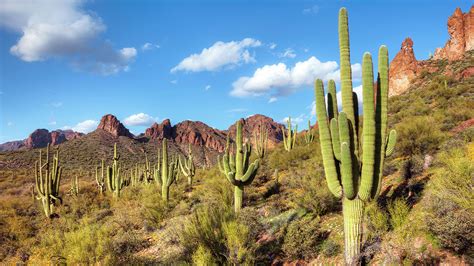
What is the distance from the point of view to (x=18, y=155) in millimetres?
62750

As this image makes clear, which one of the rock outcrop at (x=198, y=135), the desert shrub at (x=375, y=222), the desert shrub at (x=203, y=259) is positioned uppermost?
the rock outcrop at (x=198, y=135)

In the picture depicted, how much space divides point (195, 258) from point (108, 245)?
3133 mm

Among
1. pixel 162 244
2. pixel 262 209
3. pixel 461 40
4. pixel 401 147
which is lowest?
pixel 162 244

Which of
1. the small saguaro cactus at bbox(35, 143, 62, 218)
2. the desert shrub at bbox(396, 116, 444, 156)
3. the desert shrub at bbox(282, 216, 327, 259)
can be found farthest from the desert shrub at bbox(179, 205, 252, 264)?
the small saguaro cactus at bbox(35, 143, 62, 218)

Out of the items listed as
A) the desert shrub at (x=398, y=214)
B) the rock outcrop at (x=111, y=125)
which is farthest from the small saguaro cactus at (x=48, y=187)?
the rock outcrop at (x=111, y=125)

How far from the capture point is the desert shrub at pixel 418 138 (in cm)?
1248

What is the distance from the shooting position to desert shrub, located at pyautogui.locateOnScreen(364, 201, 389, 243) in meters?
6.93

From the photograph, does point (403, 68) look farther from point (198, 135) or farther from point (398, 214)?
point (198, 135)

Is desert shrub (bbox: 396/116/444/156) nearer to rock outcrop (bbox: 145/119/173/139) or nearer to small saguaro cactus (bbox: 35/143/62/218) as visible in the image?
small saguaro cactus (bbox: 35/143/62/218)

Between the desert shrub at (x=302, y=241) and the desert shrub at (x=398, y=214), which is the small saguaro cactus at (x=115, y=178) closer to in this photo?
the desert shrub at (x=302, y=241)

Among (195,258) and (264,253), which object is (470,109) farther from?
Answer: (195,258)

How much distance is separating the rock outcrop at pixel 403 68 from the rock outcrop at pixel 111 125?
72939mm

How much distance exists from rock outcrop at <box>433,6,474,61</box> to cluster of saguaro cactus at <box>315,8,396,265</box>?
43228mm

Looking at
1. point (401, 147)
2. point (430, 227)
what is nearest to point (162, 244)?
point (430, 227)
